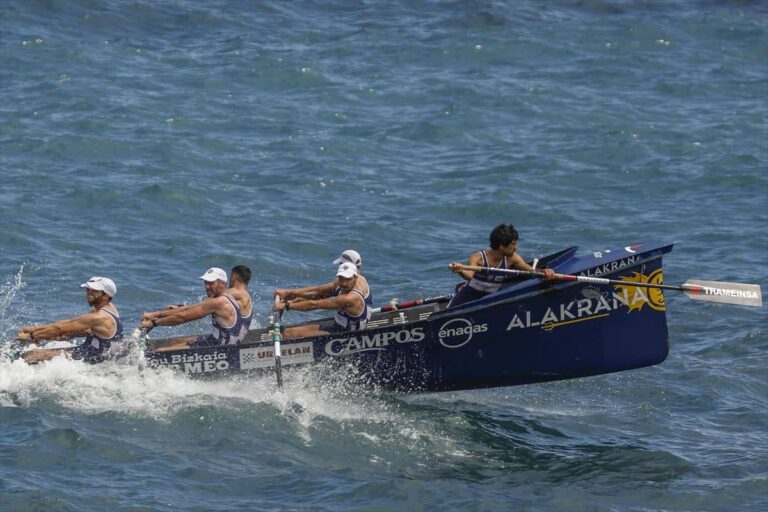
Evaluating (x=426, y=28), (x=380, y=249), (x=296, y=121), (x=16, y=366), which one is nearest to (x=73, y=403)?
(x=16, y=366)

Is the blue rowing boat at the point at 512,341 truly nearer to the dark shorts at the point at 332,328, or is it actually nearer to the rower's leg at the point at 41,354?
the dark shorts at the point at 332,328

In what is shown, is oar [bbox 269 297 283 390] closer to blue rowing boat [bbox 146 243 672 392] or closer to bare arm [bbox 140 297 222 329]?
blue rowing boat [bbox 146 243 672 392]

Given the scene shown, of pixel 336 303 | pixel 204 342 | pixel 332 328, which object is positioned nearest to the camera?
pixel 336 303

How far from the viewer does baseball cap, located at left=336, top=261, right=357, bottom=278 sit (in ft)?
56.8

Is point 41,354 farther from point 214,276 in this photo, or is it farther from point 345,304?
point 345,304

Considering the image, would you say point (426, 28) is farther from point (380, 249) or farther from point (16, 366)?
point (16, 366)

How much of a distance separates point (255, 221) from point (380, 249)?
286 centimetres

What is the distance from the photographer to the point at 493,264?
56.9 ft

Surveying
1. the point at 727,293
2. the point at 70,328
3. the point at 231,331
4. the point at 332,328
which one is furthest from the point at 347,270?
the point at 727,293

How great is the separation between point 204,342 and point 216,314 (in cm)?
68

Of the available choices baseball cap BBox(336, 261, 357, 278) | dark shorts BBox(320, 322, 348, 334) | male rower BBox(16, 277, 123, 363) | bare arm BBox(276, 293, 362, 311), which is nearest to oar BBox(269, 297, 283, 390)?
bare arm BBox(276, 293, 362, 311)

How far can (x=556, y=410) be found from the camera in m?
18.3

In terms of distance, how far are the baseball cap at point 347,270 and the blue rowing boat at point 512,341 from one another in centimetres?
81

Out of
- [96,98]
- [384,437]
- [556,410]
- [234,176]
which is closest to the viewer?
[384,437]
